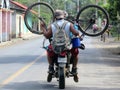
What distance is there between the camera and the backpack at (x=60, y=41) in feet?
40.0

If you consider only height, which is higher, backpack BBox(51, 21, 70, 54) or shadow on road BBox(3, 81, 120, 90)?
backpack BBox(51, 21, 70, 54)

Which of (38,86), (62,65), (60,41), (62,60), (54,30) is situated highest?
(54,30)

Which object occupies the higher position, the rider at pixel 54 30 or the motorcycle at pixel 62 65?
the rider at pixel 54 30

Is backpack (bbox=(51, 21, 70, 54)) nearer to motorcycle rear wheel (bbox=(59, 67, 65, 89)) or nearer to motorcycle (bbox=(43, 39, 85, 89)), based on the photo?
motorcycle (bbox=(43, 39, 85, 89))

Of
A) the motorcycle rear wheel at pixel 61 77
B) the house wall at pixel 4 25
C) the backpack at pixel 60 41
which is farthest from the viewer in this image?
the house wall at pixel 4 25

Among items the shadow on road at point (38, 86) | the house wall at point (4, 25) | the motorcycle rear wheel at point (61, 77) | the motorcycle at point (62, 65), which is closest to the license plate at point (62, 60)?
the motorcycle at point (62, 65)

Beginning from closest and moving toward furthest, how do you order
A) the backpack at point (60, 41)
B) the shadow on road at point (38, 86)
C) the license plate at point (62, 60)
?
the license plate at point (62, 60), the backpack at point (60, 41), the shadow on road at point (38, 86)

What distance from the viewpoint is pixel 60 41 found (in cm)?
1224

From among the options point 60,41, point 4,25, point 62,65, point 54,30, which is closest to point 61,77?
point 62,65

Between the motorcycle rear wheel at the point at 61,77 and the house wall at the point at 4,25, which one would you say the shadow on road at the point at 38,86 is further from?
the house wall at the point at 4,25

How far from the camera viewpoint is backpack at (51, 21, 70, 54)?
1219cm

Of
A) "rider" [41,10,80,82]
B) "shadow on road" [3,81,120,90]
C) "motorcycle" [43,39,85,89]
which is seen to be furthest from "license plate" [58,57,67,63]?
"shadow on road" [3,81,120,90]

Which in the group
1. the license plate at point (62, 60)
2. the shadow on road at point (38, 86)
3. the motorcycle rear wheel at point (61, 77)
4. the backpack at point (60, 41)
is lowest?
the shadow on road at point (38, 86)

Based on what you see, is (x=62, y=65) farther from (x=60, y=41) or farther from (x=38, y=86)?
(x=38, y=86)
